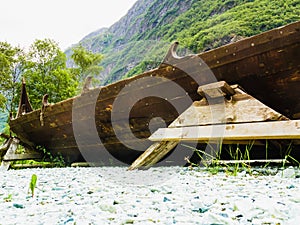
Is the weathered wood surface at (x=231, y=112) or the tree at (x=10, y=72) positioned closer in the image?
the weathered wood surface at (x=231, y=112)

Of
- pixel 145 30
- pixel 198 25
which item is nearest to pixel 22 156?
pixel 198 25

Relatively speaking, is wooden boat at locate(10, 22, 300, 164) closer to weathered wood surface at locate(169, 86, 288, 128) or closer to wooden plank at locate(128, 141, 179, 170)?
weathered wood surface at locate(169, 86, 288, 128)

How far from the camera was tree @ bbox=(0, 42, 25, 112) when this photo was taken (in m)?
18.7

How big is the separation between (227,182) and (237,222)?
0.85m

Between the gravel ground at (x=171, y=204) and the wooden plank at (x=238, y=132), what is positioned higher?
the wooden plank at (x=238, y=132)

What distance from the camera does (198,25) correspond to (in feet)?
187

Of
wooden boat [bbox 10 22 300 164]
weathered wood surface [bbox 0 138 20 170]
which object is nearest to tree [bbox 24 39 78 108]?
weathered wood surface [bbox 0 138 20 170]

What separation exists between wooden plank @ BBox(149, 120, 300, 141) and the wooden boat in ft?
1.78

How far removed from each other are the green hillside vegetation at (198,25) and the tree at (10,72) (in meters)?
14.8

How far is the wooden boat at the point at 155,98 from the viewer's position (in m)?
2.28

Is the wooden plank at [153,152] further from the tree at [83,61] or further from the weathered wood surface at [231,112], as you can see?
the tree at [83,61]

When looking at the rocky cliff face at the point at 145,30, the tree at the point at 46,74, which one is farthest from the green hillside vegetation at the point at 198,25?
the tree at the point at 46,74

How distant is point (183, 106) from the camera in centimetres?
297

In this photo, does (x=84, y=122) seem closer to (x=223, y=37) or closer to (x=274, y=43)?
(x=274, y=43)
